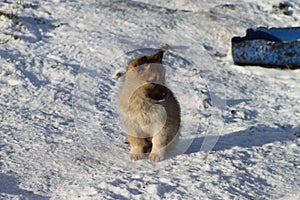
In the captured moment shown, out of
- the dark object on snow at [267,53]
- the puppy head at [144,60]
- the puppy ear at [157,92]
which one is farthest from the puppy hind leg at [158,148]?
the dark object on snow at [267,53]

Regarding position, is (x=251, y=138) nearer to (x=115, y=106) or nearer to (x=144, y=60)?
(x=115, y=106)

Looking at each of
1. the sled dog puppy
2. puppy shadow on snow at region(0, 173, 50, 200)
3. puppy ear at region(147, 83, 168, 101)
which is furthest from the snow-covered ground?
puppy ear at region(147, 83, 168, 101)

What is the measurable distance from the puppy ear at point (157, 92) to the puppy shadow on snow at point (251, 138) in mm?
885

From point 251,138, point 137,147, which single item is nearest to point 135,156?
point 137,147

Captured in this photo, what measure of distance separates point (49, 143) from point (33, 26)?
10.2 ft

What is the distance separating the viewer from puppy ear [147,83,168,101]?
504 cm

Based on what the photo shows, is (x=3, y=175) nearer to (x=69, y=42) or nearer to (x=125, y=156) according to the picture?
(x=125, y=156)

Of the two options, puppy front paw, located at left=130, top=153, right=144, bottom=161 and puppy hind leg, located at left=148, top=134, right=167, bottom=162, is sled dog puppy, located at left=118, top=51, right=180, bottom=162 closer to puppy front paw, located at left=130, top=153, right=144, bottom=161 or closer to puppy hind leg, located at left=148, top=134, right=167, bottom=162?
puppy hind leg, located at left=148, top=134, right=167, bottom=162

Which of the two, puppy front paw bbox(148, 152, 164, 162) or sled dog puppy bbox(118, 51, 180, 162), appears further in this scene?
puppy front paw bbox(148, 152, 164, 162)

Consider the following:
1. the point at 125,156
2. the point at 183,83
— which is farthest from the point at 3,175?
the point at 183,83

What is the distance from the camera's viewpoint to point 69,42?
8.23 m

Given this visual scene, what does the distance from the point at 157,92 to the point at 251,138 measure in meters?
1.61

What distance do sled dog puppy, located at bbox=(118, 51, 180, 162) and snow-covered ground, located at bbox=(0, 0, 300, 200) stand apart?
0.31 meters

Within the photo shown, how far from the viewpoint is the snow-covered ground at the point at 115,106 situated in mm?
5215
